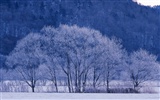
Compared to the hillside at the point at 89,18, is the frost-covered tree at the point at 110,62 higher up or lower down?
lower down

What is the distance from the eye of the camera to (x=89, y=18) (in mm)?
160125

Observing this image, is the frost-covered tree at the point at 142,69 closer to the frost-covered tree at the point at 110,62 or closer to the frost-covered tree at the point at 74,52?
the frost-covered tree at the point at 110,62

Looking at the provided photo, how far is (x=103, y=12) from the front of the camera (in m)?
172

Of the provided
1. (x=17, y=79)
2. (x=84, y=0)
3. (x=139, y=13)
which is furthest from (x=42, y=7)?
(x=17, y=79)

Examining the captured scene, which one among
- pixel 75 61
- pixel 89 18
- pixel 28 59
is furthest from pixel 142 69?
pixel 89 18

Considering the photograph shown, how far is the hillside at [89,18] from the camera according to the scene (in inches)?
5846

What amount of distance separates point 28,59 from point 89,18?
339 feet

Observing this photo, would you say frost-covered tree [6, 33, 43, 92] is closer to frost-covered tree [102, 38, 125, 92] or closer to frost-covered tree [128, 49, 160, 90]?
frost-covered tree [102, 38, 125, 92]

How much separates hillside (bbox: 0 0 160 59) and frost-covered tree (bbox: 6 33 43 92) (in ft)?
251

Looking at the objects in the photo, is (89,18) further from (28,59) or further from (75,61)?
(75,61)

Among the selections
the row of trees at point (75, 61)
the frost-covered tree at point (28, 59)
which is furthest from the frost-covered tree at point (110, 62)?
the frost-covered tree at point (28, 59)

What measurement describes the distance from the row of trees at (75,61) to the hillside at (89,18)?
3054 inches

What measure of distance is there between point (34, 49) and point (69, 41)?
7286 millimetres

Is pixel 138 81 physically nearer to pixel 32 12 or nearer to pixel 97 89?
pixel 97 89
